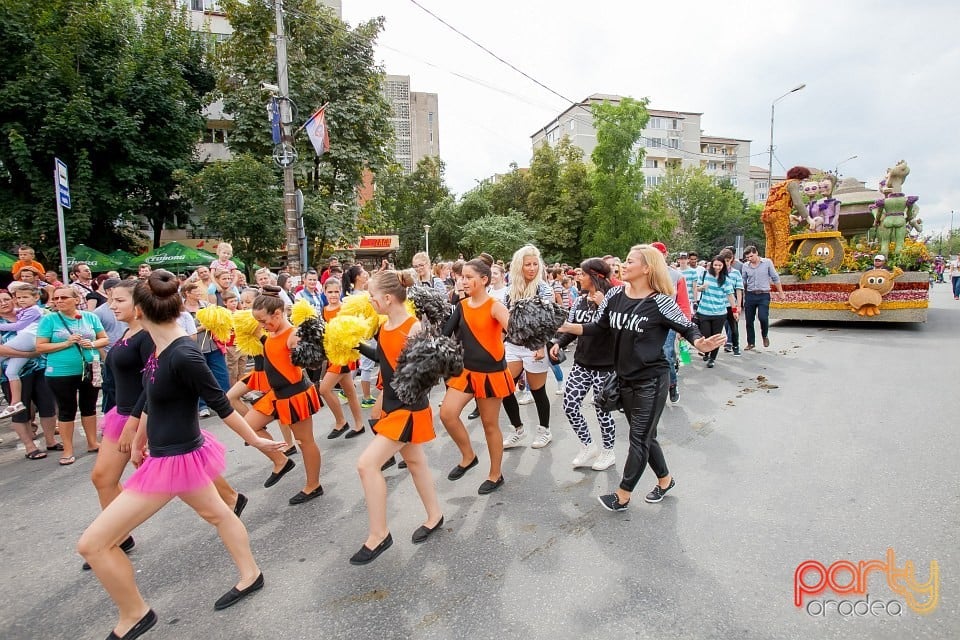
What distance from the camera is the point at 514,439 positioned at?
201 inches

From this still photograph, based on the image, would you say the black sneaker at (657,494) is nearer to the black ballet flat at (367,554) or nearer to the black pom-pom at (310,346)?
the black ballet flat at (367,554)

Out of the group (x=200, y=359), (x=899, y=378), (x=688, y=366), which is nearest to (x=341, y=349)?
(x=200, y=359)

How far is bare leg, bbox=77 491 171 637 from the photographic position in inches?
93.4

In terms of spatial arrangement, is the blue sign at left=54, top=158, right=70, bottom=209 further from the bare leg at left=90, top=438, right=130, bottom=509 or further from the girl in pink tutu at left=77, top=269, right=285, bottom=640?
the girl in pink tutu at left=77, top=269, right=285, bottom=640

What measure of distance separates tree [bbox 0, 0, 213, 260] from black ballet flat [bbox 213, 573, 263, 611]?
19.2 meters

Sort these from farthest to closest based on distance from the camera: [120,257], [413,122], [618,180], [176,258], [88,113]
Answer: [413,122], [618,180], [120,257], [88,113], [176,258]

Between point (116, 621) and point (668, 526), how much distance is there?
3.30 metres

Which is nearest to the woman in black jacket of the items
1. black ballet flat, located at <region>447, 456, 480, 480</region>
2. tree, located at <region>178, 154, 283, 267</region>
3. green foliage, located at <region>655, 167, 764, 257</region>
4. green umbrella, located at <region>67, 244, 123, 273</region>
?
black ballet flat, located at <region>447, 456, 480, 480</region>

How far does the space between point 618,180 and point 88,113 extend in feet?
89.1

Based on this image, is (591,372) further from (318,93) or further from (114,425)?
(318,93)

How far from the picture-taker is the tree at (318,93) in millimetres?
17281

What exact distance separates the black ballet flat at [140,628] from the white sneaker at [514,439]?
3136 mm

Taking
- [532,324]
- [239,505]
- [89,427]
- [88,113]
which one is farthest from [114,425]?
[88,113]

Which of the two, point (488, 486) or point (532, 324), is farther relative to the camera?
point (488, 486)
